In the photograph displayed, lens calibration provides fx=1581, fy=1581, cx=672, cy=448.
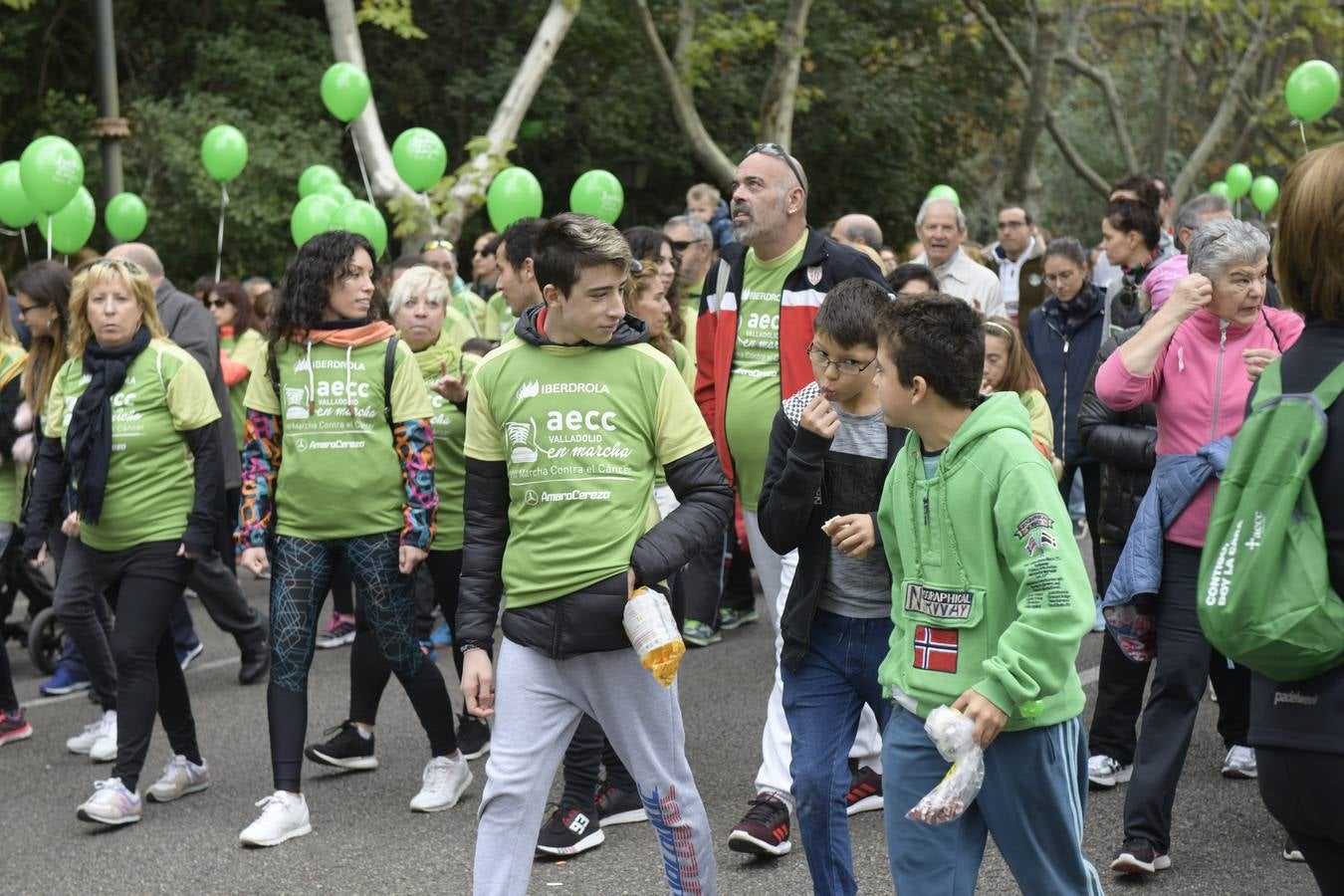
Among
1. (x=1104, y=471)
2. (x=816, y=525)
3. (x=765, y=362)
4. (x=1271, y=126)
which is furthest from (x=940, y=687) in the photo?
(x=1271, y=126)

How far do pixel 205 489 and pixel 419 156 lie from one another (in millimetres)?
6465

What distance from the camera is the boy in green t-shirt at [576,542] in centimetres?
408

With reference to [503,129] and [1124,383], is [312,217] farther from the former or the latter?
[1124,383]

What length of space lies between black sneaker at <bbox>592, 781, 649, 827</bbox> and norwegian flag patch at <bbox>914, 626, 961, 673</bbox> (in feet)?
8.14

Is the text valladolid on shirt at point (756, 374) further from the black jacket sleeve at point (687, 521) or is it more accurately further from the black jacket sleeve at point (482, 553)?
the black jacket sleeve at point (482, 553)

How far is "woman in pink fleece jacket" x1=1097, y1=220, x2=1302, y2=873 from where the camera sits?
4.94 m

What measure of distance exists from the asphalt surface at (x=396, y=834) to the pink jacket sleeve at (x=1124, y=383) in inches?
57.6

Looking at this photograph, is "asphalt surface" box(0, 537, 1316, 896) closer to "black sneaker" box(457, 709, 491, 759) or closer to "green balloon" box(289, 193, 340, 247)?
"black sneaker" box(457, 709, 491, 759)

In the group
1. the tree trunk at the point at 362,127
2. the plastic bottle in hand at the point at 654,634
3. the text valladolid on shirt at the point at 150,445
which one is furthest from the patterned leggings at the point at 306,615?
the tree trunk at the point at 362,127

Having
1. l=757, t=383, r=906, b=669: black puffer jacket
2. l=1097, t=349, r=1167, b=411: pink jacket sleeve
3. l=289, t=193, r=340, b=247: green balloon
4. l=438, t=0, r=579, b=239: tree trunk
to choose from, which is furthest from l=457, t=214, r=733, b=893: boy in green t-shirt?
l=438, t=0, r=579, b=239: tree trunk

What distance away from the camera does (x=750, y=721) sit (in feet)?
22.9

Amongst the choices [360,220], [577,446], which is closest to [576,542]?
[577,446]

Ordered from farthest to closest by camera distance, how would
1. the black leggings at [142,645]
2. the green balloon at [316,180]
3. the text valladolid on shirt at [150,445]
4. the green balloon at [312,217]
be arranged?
1. the green balloon at [316,180]
2. the green balloon at [312,217]
3. the text valladolid on shirt at [150,445]
4. the black leggings at [142,645]

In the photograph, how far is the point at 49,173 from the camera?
32.8 feet
